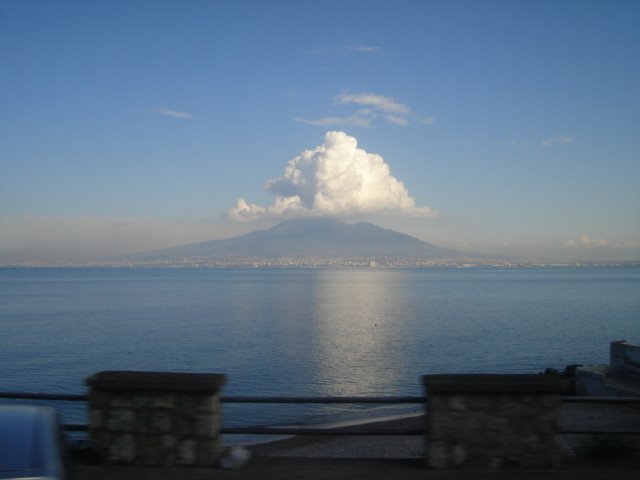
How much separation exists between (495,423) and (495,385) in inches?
15.8

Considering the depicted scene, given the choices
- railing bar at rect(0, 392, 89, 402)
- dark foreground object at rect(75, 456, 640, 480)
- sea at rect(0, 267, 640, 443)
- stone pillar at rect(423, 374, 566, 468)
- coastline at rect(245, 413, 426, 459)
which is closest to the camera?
dark foreground object at rect(75, 456, 640, 480)

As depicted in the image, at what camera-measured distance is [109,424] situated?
6383 mm

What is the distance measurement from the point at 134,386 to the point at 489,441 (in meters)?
3.63

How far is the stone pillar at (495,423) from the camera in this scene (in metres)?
6.25

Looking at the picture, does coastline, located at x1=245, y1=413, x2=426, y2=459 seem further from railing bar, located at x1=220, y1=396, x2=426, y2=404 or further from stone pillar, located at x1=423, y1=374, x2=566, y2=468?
stone pillar, located at x1=423, y1=374, x2=566, y2=468

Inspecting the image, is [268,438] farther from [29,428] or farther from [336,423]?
[29,428]

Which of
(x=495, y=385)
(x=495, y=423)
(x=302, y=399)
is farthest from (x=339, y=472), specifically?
(x=495, y=385)

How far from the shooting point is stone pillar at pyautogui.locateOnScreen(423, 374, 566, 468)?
6.25 m

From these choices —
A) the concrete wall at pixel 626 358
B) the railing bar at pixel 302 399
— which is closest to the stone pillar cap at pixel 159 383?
the railing bar at pixel 302 399

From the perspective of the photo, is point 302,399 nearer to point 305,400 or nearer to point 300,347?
point 305,400

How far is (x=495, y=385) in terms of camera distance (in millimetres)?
6195

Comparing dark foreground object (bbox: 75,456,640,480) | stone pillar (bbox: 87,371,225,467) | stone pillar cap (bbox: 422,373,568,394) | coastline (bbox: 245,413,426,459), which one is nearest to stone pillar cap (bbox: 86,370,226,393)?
stone pillar (bbox: 87,371,225,467)

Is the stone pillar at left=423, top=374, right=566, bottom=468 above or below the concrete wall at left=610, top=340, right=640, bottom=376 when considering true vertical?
above

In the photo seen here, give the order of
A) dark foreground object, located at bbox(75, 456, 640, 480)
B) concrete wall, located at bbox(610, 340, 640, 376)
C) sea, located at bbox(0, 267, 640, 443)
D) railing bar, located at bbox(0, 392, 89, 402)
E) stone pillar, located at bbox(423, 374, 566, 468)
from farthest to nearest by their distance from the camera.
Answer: sea, located at bbox(0, 267, 640, 443), concrete wall, located at bbox(610, 340, 640, 376), railing bar, located at bbox(0, 392, 89, 402), stone pillar, located at bbox(423, 374, 566, 468), dark foreground object, located at bbox(75, 456, 640, 480)
